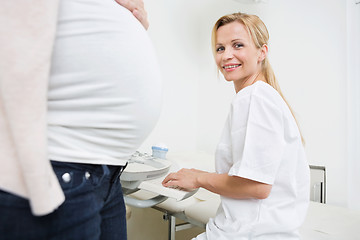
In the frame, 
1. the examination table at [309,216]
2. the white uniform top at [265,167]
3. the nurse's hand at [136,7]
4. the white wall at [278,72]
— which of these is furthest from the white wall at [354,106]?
the nurse's hand at [136,7]

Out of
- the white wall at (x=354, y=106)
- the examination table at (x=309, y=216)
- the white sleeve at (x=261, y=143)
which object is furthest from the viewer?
the white wall at (x=354, y=106)

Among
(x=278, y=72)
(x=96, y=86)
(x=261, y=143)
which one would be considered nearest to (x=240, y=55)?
(x=261, y=143)

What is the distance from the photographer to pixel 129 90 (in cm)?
55

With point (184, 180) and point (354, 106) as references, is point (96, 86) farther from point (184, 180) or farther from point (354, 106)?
point (354, 106)

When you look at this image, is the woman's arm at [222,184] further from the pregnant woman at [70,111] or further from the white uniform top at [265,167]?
the pregnant woman at [70,111]

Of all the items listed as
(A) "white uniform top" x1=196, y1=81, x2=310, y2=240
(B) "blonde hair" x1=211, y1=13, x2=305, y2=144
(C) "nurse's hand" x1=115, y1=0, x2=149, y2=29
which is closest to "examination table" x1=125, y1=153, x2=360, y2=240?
(A) "white uniform top" x1=196, y1=81, x2=310, y2=240

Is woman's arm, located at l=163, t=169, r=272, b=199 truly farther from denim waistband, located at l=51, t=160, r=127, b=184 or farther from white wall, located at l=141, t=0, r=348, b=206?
white wall, located at l=141, t=0, r=348, b=206

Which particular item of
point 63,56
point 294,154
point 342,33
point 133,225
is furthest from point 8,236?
point 342,33

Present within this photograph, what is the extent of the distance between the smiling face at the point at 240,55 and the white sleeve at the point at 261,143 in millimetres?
255

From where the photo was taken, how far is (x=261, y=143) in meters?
0.82

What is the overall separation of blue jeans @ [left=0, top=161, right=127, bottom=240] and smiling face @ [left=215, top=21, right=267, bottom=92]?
667 mm

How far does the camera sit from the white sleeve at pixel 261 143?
32.1 inches

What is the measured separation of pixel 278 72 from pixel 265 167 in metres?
1.50

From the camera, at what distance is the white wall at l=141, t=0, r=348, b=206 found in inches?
75.0
